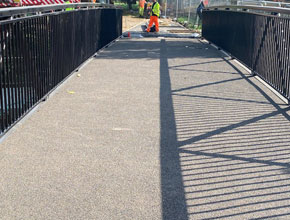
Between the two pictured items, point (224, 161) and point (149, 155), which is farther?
point (149, 155)

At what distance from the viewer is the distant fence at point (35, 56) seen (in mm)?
6125

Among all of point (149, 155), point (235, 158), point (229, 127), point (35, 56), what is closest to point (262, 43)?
point (229, 127)

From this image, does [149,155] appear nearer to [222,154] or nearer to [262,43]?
[222,154]

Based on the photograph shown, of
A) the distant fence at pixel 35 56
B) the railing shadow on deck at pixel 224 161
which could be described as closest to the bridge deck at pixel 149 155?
the railing shadow on deck at pixel 224 161

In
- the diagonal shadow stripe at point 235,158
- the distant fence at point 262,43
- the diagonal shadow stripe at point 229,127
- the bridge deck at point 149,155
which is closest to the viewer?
the bridge deck at point 149,155

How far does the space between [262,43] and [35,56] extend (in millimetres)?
5414

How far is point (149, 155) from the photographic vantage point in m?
5.92

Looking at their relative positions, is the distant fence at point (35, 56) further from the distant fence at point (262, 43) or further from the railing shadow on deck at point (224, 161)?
the distant fence at point (262, 43)

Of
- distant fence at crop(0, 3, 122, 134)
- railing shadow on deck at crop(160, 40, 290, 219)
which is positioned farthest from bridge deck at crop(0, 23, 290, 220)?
distant fence at crop(0, 3, 122, 134)

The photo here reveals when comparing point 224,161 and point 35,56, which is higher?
point 35,56

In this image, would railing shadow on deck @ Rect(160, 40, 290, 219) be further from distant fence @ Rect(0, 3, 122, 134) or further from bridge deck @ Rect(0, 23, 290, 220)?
distant fence @ Rect(0, 3, 122, 134)

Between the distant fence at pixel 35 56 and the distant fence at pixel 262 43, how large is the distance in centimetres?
404

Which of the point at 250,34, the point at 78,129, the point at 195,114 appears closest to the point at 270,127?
the point at 195,114

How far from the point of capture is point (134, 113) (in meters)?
8.03
